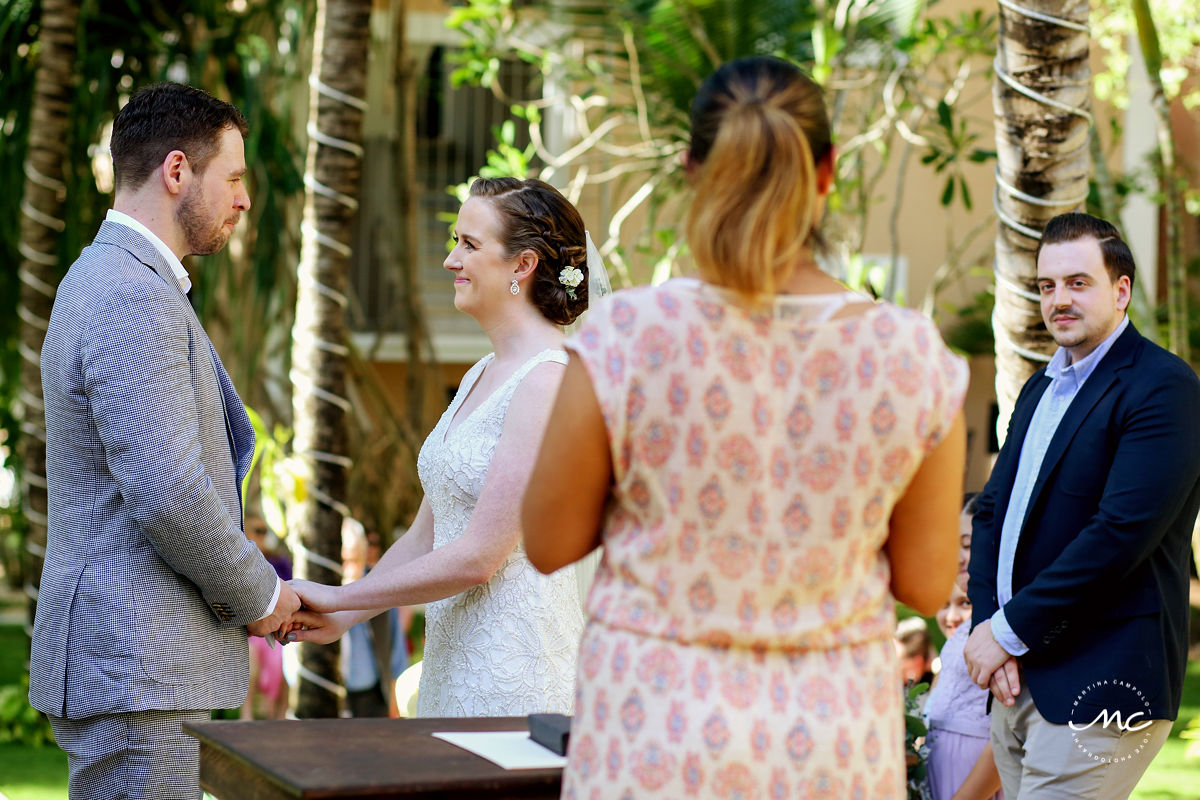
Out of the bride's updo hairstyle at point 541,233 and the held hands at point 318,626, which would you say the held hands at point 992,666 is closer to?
the bride's updo hairstyle at point 541,233

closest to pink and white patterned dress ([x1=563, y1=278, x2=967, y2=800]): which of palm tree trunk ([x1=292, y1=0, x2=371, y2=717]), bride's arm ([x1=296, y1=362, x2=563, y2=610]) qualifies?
bride's arm ([x1=296, y1=362, x2=563, y2=610])

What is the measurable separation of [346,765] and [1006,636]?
68.8 inches

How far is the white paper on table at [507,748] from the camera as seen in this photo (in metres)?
2.17

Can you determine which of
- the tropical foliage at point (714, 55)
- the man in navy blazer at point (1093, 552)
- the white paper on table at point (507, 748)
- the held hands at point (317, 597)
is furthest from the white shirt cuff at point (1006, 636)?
the tropical foliage at point (714, 55)

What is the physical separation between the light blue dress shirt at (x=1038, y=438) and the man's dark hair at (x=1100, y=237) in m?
0.13

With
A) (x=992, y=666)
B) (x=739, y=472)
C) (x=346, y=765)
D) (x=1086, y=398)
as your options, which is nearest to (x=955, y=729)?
(x=992, y=666)

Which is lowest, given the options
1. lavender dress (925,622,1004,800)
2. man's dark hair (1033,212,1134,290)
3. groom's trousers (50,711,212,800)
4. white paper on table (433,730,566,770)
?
lavender dress (925,622,1004,800)

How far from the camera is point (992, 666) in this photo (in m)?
3.23

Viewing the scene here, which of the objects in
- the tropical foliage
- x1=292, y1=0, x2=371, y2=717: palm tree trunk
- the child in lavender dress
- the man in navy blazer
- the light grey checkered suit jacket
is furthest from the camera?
the tropical foliage

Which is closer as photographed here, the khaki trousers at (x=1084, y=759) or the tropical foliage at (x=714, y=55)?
the khaki trousers at (x=1084, y=759)

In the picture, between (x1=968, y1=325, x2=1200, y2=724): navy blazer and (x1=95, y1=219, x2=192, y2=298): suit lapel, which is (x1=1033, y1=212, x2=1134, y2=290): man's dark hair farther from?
(x1=95, y1=219, x2=192, y2=298): suit lapel

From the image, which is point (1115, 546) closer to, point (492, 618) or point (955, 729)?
point (955, 729)

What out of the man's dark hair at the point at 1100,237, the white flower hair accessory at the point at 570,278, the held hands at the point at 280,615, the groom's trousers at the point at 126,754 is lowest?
the groom's trousers at the point at 126,754

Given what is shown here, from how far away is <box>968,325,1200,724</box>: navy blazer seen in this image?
3.04 m
